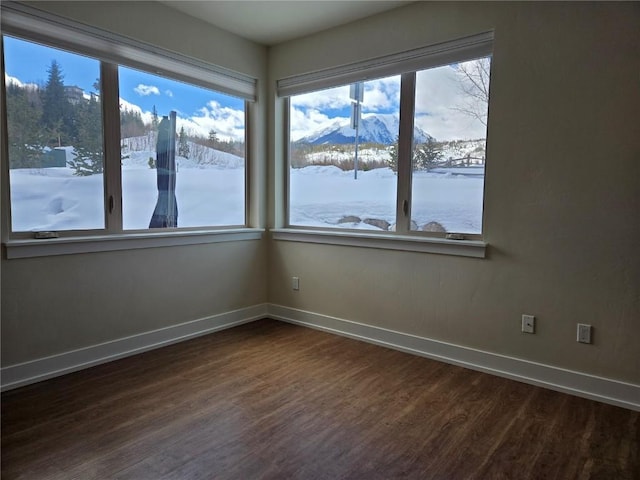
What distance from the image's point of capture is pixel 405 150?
3266 millimetres

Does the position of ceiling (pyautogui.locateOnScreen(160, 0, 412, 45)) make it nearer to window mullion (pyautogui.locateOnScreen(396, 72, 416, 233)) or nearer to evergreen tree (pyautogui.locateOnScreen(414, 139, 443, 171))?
window mullion (pyautogui.locateOnScreen(396, 72, 416, 233))

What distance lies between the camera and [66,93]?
8.95ft

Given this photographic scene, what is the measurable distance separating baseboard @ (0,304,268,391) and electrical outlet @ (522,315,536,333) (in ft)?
7.79

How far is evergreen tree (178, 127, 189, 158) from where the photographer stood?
3470 millimetres

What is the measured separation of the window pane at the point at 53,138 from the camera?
2523 mm

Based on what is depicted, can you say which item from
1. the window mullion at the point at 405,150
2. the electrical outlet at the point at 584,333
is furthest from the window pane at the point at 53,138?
the electrical outlet at the point at 584,333

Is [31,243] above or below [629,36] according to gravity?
below

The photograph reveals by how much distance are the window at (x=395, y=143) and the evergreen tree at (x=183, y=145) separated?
1015mm

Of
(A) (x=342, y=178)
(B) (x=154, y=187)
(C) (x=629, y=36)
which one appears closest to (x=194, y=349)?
(B) (x=154, y=187)

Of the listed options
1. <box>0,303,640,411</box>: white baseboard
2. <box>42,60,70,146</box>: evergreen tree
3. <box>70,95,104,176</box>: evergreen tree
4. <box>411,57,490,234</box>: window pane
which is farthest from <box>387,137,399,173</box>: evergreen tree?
<box>42,60,70,146</box>: evergreen tree

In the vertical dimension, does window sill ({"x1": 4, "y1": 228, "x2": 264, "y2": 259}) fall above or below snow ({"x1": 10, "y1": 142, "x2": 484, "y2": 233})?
below

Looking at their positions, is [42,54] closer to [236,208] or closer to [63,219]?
[63,219]

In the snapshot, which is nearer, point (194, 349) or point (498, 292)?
point (498, 292)

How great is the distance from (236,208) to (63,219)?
4.98ft
